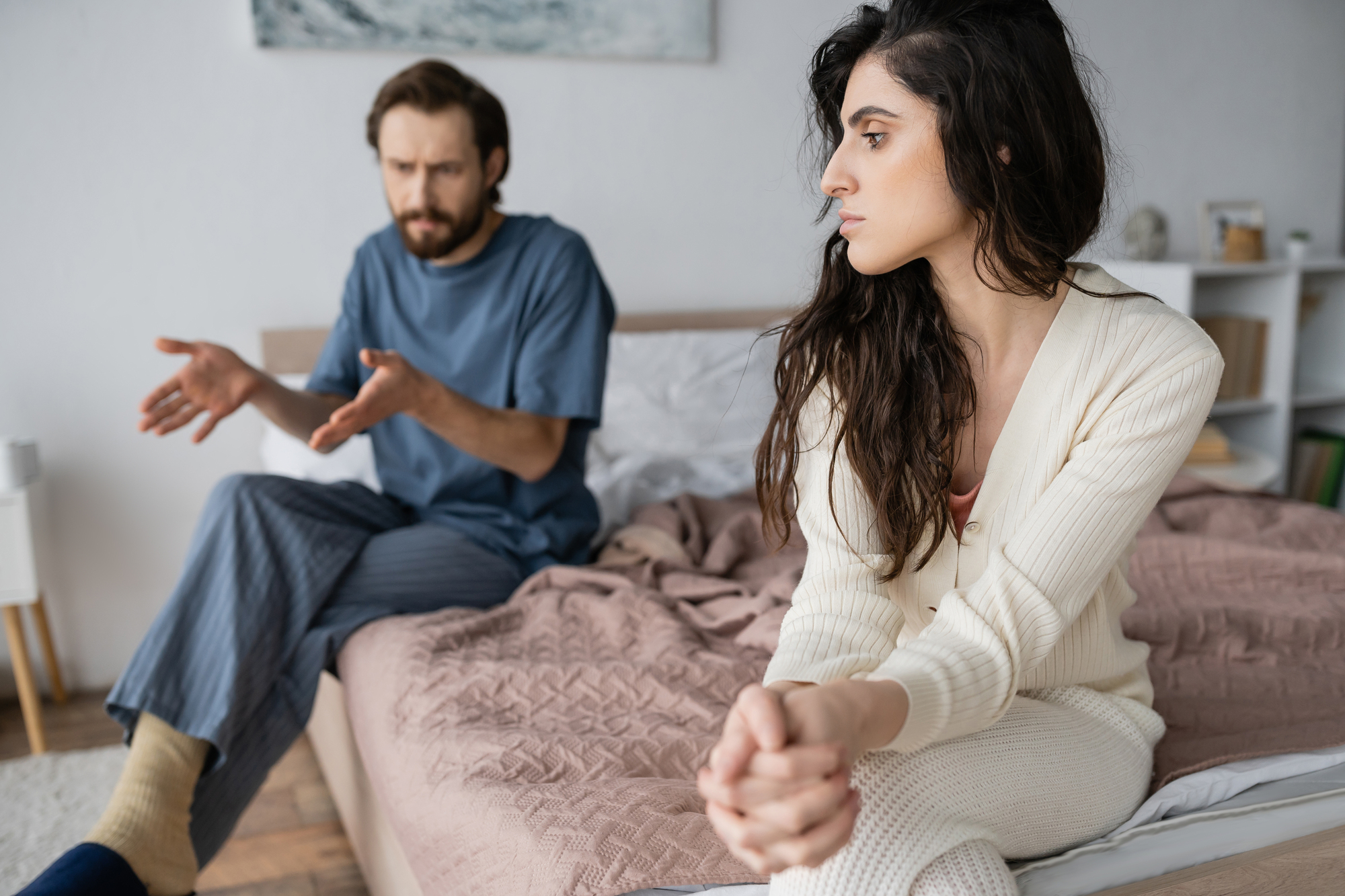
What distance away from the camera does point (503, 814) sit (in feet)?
3.13

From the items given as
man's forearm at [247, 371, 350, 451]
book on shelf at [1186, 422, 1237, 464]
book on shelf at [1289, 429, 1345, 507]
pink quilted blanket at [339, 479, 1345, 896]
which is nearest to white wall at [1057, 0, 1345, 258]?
book on shelf at [1289, 429, 1345, 507]

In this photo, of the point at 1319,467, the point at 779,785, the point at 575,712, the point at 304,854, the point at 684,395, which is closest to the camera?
the point at 779,785

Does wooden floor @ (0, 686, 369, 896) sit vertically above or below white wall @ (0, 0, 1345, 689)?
below

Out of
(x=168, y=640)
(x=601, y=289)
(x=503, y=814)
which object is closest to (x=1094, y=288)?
(x=503, y=814)

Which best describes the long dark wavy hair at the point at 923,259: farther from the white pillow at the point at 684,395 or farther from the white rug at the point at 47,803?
the white rug at the point at 47,803

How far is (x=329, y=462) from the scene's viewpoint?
2.08 m

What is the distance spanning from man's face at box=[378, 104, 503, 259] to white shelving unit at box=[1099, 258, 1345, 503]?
1979mm

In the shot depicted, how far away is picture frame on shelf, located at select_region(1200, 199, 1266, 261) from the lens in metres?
3.28

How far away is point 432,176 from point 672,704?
939mm

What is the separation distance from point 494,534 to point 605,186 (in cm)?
124

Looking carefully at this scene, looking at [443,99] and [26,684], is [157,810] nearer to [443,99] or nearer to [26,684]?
[26,684]

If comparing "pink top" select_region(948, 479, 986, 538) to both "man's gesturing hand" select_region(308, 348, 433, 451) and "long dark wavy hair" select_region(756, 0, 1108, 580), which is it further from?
"man's gesturing hand" select_region(308, 348, 433, 451)

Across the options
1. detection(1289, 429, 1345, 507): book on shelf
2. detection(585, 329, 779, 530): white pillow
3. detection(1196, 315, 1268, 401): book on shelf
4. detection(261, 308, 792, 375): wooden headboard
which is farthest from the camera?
detection(1289, 429, 1345, 507): book on shelf

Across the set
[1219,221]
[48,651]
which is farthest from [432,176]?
[1219,221]
